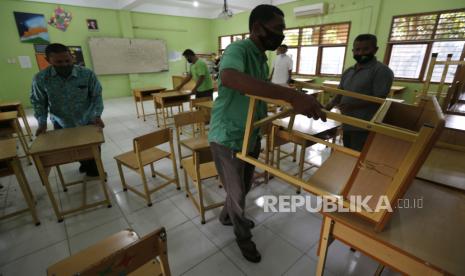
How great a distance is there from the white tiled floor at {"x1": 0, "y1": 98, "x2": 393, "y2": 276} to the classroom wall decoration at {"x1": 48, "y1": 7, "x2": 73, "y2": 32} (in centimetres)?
592

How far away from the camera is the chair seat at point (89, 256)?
103 cm

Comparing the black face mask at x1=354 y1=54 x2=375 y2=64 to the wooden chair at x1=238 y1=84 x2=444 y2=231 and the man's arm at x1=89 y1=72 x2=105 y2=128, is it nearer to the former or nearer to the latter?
the wooden chair at x1=238 y1=84 x2=444 y2=231

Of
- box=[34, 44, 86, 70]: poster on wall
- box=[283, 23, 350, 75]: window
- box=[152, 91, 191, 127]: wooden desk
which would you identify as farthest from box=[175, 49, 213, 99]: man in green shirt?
box=[34, 44, 86, 70]: poster on wall

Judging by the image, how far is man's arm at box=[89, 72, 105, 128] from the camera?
2.39 metres

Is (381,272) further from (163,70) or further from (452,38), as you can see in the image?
(163,70)

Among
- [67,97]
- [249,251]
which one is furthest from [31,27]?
[249,251]

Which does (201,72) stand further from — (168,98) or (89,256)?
(89,256)

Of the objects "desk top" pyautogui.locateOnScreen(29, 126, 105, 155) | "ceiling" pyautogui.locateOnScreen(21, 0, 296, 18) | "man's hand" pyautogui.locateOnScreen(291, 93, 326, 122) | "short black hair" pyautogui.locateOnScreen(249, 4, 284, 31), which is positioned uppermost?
"ceiling" pyautogui.locateOnScreen(21, 0, 296, 18)

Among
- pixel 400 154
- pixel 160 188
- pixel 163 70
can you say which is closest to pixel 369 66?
pixel 400 154

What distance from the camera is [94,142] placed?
1865 mm

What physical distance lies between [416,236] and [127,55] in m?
8.92

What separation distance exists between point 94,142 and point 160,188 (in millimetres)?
808

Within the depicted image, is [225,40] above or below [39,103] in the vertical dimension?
above

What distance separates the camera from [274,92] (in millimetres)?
918
